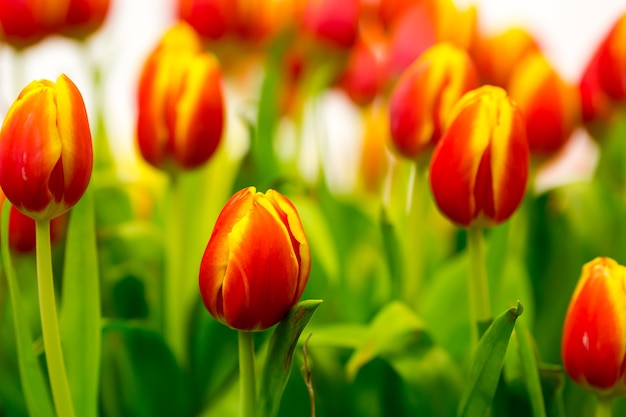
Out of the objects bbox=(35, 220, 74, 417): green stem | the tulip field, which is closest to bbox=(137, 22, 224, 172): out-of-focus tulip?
the tulip field

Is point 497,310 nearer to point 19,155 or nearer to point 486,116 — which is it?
point 486,116

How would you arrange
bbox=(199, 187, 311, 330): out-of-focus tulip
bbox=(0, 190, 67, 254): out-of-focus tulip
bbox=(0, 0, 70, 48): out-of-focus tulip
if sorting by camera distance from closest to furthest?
bbox=(199, 187, 311, 330): out-of-focus tulip, bbox=(0, 190, 67, 254): out-of-focus tulip, bbox=(0, 0, 70, 48): out-of-focus tulip

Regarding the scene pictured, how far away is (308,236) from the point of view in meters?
0.52

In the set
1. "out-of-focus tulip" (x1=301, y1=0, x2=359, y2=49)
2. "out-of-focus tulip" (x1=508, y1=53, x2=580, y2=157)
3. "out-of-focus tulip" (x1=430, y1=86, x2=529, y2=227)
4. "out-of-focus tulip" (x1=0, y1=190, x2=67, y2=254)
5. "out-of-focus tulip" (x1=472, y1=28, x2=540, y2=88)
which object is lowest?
"out-of-focus tulip" (x1=0, y1=190, x2=67, y2=254)

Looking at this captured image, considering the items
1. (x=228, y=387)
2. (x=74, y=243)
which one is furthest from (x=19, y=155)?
(x=228, y=387)

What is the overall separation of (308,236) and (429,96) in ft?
0.39

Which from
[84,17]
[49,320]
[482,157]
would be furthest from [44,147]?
[84,17]

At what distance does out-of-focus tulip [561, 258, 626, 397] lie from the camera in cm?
35

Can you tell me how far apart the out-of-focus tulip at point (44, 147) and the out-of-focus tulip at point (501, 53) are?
37 centimetres

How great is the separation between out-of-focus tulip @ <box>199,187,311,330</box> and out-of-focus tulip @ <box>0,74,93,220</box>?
0.06m

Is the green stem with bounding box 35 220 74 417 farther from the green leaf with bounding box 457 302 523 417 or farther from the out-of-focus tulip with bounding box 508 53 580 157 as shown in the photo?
the out-of-focus tulip with bounding box 508 53 580 157

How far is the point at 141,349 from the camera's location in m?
0.48

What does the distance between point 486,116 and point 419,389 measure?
149mm

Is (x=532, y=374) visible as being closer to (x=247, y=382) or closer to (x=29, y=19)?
(x=247, y=382)
